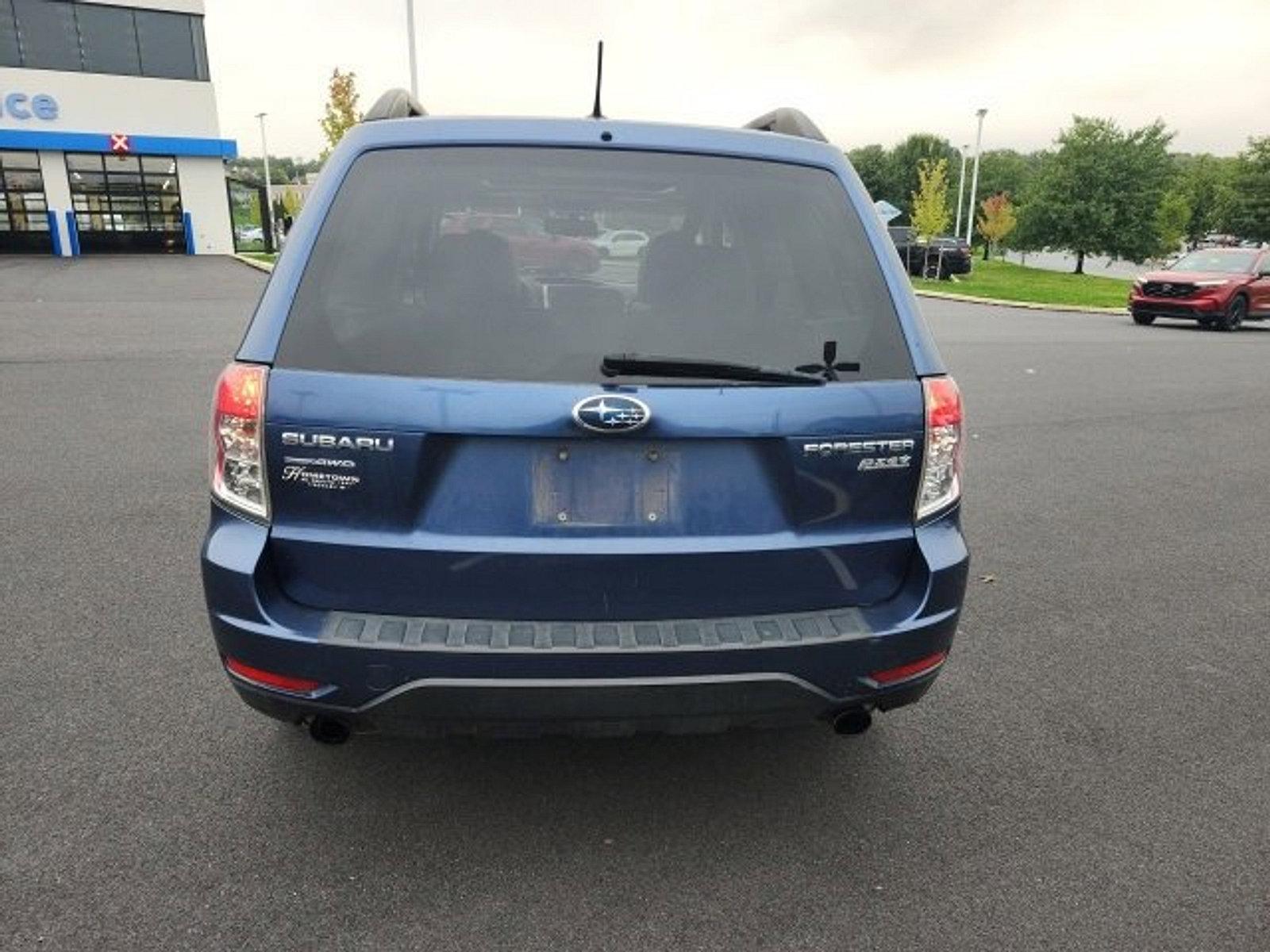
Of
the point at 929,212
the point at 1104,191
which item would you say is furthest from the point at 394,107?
A: the point at 1104,191

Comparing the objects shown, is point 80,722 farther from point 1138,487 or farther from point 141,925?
point 1138,487

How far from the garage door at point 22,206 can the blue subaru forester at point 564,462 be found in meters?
37.6

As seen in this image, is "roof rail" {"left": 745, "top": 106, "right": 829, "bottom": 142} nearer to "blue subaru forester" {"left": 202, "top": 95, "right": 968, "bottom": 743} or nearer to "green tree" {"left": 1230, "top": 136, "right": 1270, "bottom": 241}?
"blue subaru forester" {"left": 202, "top": 95, "right": 968, "bottom": 743}

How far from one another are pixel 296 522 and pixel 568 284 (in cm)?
90

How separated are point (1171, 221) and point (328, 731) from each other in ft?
242

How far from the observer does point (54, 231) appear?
33406 mm

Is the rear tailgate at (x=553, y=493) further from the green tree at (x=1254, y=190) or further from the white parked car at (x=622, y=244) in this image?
the green tree at (x=1254, y=190)

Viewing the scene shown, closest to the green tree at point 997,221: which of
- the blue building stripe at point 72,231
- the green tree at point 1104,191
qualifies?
the green tree at point 1104,191

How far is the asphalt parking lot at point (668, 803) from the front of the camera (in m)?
2.37

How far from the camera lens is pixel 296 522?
230 centimetres

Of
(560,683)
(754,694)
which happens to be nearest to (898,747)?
(754,694)

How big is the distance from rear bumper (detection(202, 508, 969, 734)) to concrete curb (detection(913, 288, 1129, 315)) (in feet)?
74.8

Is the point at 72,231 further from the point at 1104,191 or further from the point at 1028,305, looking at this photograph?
the point at 1104,191

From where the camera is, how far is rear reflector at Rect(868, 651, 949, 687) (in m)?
2.46
